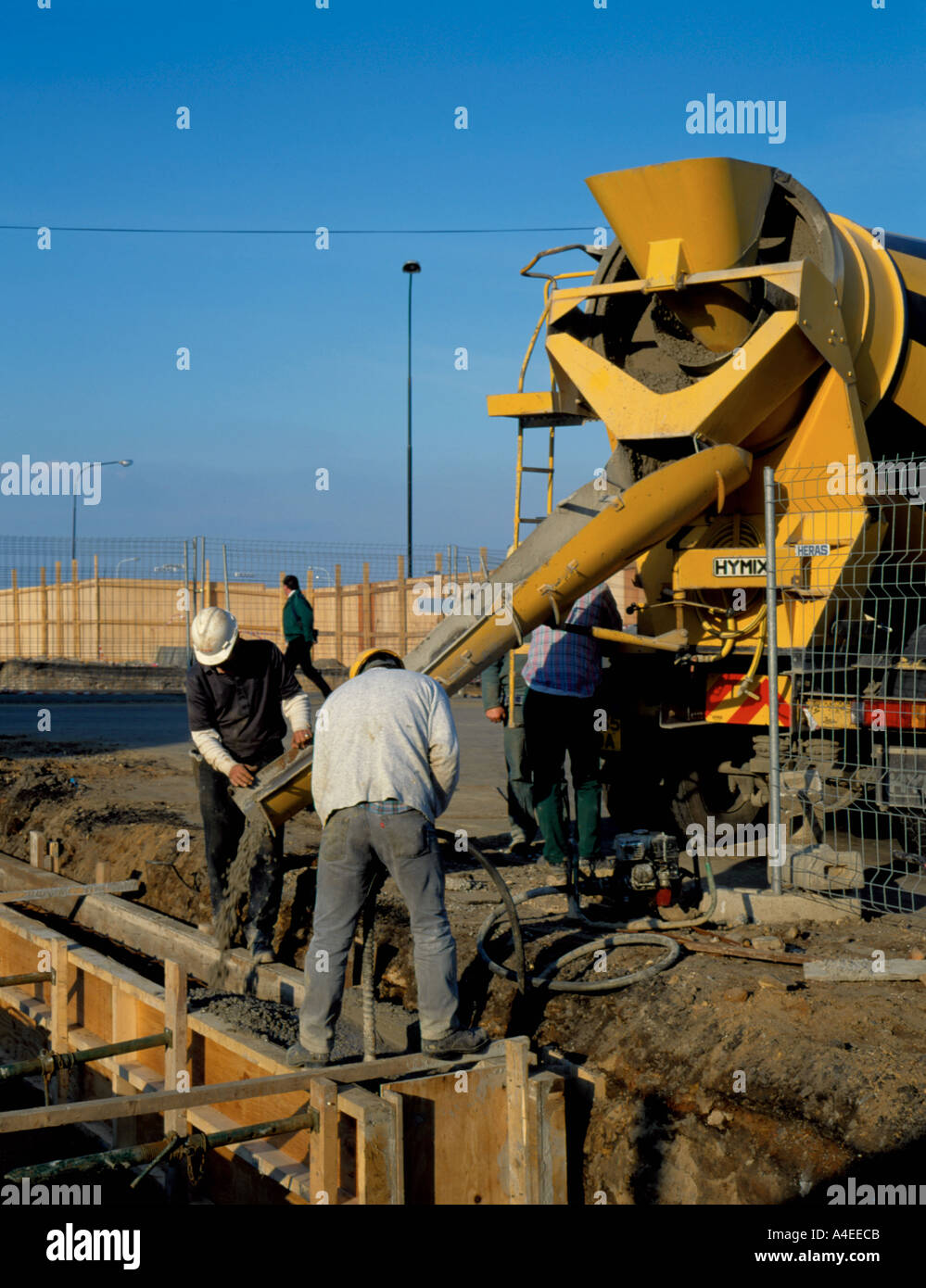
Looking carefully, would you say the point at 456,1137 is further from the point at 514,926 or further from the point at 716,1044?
the point at 716,1044

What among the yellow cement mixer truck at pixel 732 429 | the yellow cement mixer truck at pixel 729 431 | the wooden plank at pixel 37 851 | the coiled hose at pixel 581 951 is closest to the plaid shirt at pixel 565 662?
the yellow cement mixer truck at pixel 729 431

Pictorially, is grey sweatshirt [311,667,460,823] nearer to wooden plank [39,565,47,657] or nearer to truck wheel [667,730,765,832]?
truck wheel [667,730,765,832]

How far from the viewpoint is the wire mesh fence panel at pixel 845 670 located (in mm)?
6551

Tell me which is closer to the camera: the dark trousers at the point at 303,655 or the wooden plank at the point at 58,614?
the dark trousers at the point at 303,655

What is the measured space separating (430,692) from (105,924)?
409 centimetres

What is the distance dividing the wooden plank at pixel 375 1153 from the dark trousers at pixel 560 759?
3154 millimetres

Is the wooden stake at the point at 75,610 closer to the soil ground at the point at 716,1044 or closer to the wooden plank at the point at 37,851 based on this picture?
the wooden plank at the point at 37,851

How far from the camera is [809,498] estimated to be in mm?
6820

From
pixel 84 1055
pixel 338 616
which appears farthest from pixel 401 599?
pixel 84 1055

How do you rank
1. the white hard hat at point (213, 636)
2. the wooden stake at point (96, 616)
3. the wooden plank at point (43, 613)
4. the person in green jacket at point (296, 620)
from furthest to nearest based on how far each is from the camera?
the wooden plank at point (43, 613) < the wooden stake at point (96, 616) < the person in green jacket at point (296, 620) < the white hard hat at point (213, 636)

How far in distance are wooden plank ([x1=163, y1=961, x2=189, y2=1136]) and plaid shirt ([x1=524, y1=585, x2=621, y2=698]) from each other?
2965 mm

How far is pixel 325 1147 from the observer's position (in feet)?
13.9
